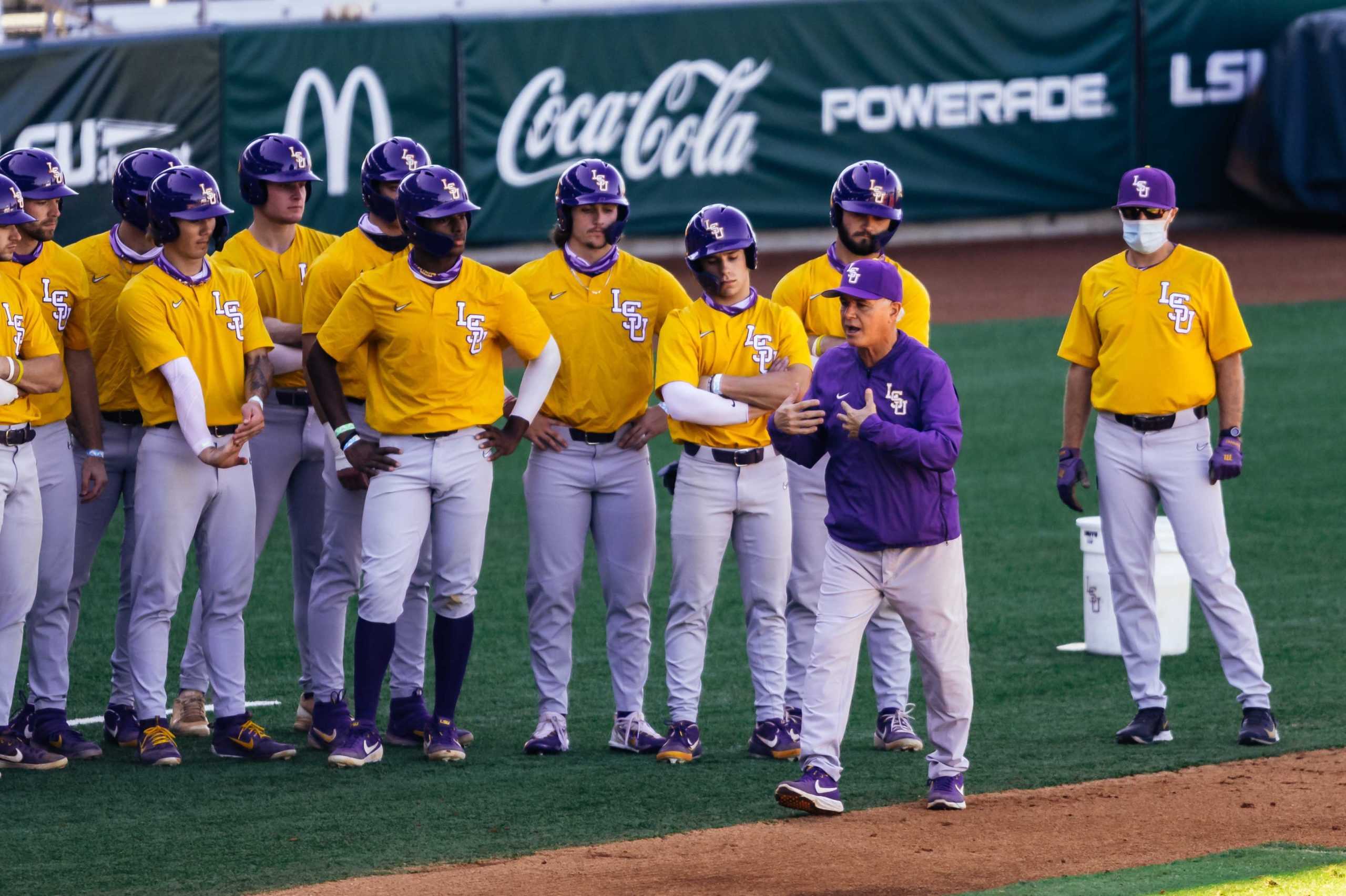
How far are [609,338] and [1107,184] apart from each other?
51.3 feet

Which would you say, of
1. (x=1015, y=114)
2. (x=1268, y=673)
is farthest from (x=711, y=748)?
(x=1015, y=114)

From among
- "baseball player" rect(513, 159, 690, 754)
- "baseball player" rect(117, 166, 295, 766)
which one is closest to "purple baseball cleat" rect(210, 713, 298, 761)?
"baseball player" rect(117, 166, 295, 766)

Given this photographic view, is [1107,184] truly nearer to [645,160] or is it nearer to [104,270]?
[645,160]

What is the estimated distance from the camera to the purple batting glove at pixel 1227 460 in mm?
6895

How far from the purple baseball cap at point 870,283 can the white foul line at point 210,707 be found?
3.25 meters

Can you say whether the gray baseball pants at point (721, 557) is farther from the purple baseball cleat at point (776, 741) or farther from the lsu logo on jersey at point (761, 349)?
the lsu logo on jersey at point (761, 349)

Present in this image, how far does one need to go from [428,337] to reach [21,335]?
1.41 meters

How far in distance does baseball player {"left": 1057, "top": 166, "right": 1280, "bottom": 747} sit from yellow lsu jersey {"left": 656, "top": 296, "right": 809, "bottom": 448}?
3.83 feet

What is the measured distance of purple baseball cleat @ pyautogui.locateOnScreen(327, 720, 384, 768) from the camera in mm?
6723

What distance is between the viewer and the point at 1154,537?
23.5 feet

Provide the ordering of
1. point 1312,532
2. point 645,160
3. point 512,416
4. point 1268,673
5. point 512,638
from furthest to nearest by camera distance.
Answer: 1. point 645,160
2. point 1312,532
3. point 512,638
4. point 1268,673
5. point 512,416

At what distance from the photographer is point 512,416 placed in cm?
679

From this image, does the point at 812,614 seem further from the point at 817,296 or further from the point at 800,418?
the point at 800,418

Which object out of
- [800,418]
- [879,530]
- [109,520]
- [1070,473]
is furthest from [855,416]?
[109,520]
